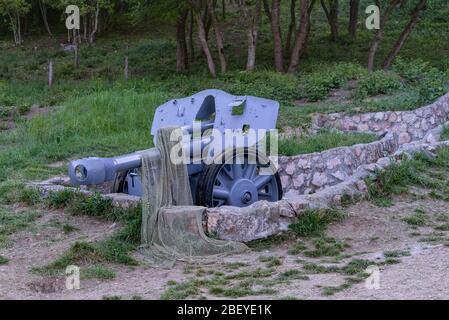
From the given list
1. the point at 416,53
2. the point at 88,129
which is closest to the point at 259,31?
the point at 416,53

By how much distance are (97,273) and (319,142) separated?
6489 mm

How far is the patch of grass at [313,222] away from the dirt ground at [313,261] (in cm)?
13

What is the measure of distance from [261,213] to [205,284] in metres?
1.73

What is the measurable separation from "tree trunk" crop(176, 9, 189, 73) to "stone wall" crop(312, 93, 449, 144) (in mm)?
10791

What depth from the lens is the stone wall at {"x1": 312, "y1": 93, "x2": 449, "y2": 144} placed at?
1470 centimetres

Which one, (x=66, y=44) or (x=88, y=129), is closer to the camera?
(x=88, y=129)

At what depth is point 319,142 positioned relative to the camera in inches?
504

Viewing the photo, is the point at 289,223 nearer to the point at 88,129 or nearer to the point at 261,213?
the point at 261,213

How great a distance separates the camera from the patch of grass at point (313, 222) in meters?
8.30

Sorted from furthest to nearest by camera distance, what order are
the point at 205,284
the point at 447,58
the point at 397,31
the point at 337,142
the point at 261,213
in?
the point at 397,31 < the point at 447,58 < the point at 337,142 < the point at 261,213 < the point at 205,284

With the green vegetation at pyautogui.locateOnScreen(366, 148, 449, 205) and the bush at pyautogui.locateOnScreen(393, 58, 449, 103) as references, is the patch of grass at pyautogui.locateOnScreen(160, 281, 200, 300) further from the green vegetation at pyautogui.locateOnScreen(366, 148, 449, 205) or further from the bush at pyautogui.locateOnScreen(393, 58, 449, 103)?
the bush at pyautogui.locateOnScreen(393, 58, 449, 103)

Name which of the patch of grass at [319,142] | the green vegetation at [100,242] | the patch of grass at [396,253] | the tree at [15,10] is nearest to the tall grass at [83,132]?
the green vegetation at [100,242]

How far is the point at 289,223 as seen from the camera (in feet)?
27.4

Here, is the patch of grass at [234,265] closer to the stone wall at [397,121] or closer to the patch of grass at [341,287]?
the patch of grass at [341,287]
